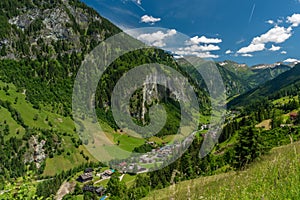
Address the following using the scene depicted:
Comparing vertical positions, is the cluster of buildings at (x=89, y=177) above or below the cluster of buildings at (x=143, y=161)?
below

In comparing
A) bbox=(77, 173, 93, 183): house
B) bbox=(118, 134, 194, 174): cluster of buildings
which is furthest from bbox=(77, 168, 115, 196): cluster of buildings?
bbox=(118, 134, 194, 174): cluster of buildings

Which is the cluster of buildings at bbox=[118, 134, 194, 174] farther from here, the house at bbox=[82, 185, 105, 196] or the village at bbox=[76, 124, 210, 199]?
the house at bbox=[82, 185, 105, 196]

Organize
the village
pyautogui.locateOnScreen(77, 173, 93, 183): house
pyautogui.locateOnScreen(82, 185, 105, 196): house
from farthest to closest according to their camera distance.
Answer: pyautogui.locateOnScreen(77, 173, 93, 183): house < the village < pyautogui.locateOnScreen(82, 185, 105, 196): house

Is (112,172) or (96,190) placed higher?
(112,172)

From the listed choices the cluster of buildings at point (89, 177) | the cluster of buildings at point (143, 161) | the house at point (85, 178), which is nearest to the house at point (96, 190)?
the cluster of buildings at point (89, 177)

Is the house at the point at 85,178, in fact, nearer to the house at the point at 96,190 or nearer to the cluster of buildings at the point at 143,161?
the house at the point at 96,190

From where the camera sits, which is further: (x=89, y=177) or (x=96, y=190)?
(x=89, y=177)

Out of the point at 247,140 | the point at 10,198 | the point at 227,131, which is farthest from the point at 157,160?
the point at 10,198

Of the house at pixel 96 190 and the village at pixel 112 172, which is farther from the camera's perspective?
the village at pixel 112 172

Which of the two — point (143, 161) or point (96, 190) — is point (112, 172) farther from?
point (143, 161)

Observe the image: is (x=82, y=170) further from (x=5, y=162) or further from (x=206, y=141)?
(x=206, y=141)

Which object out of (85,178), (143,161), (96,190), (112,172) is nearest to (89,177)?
(85,178)

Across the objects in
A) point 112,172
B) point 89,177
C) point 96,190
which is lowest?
point 89,177
